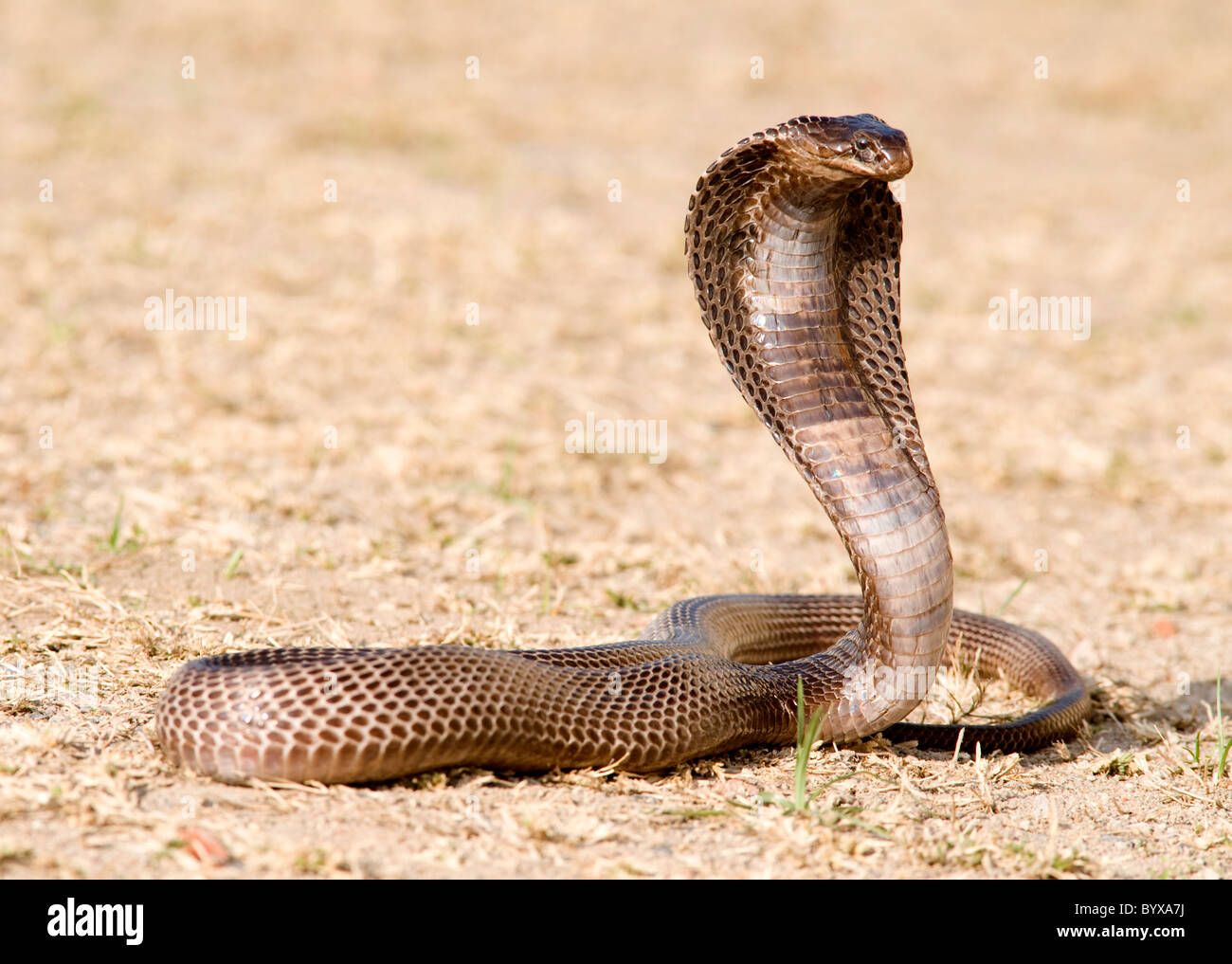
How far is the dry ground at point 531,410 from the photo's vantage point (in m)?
3.24

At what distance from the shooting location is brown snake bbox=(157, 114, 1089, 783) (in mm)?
3164

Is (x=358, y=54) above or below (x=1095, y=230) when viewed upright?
above

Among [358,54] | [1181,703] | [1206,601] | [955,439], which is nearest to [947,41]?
[358,54]

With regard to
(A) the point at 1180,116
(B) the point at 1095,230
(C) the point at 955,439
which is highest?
(A) the point at 1180,116

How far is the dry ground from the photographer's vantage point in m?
3.24

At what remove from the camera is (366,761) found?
3.16m

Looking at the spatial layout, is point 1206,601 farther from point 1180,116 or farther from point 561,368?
point 1180,116

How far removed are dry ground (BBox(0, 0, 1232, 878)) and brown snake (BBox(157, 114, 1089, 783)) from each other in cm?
12

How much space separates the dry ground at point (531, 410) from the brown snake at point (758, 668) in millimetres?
116

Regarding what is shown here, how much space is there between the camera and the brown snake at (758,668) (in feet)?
10.4

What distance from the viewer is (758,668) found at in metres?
3.92

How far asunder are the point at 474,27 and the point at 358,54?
2040 millimetres
